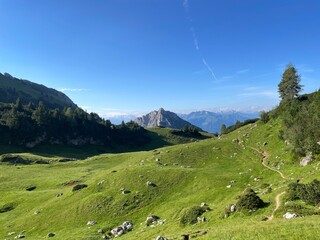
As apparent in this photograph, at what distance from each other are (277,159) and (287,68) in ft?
222

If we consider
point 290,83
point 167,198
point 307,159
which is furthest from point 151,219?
point 290,83

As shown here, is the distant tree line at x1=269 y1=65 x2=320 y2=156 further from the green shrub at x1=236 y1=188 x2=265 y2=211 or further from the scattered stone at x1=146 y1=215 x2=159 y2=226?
the scattered stone at x1=146 y1=215 x2=159 y2=226

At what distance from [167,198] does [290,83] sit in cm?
9027

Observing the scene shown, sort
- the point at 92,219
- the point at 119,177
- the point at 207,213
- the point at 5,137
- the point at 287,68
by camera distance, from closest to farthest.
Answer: the point at 207,213 → the point at 92,219 → the point at 119,177 → the point at 287,68 → the point at 5,137

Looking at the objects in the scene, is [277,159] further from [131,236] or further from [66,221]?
[66,221]

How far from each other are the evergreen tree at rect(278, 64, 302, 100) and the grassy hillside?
42.9m

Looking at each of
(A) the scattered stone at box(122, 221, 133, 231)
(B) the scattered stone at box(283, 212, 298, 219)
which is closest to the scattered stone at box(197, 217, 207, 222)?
(B) the scattered stone at box(283, 212, 298, 219)

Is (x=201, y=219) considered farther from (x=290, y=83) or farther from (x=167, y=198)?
(x=290, y=83)

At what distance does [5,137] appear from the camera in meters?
191

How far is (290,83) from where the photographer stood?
125 m

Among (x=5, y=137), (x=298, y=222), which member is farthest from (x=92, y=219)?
(x=5, y=137)

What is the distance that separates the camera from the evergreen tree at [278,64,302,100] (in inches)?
4902

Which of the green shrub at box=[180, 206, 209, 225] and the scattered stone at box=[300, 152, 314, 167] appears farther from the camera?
the scattered stone at box=[300, 152, 314, 167]

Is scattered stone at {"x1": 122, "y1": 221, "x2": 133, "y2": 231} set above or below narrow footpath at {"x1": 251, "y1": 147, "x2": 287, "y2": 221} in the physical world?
below
